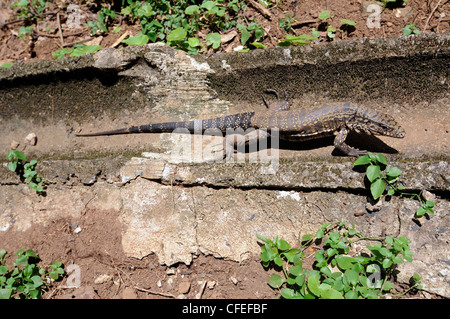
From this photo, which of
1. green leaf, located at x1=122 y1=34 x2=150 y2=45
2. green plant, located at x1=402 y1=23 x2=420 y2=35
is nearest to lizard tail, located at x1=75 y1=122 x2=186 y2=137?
green leaf, located at x1=122 y1=34 x2=150 y2=45

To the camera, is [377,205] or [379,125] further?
[379,125]

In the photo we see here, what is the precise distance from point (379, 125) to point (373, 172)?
30.8 inches

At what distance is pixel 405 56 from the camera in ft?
11.8

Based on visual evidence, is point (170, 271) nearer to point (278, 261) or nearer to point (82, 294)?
point (82, 294)

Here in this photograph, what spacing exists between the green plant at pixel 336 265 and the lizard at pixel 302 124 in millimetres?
1098

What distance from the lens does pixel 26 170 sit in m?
4.32

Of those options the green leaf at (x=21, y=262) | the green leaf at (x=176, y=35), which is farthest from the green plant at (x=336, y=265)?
the green leaf at (x=176, y=35)

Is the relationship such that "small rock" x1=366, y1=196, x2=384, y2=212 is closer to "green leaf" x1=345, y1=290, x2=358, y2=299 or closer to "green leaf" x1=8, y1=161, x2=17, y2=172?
"green leaf" x1=345, y1=290, x2=358, y2=299

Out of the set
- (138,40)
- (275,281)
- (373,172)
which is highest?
(138,40)

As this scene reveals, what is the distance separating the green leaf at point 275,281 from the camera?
309cm

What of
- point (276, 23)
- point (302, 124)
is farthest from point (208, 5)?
point (302, 124)

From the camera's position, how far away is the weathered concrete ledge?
10.6 ft

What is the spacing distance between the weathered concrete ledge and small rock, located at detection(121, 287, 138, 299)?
1.35ft

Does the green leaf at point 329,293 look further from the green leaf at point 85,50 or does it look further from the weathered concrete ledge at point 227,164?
the green leaf at point 85,50
